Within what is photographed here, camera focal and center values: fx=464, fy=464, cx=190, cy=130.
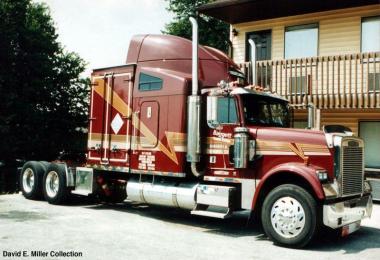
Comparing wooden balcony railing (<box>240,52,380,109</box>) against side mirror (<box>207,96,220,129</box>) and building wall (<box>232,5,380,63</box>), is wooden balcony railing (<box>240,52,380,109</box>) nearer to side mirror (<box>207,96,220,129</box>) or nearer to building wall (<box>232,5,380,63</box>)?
building wall (<box>232,5,380,63</box>)

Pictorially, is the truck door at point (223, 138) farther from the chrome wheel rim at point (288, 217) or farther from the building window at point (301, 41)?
the building window at point (301, 41)

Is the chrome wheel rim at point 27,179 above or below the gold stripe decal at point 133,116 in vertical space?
below

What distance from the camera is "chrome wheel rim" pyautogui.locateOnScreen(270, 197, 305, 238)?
7645mm

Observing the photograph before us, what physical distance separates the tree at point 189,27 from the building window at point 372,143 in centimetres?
1732

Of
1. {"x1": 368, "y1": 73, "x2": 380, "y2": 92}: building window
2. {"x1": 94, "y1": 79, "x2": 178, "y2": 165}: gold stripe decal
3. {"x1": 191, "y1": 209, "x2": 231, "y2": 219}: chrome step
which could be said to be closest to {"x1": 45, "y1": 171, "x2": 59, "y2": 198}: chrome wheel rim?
{"x1": 94, "y1": 79, "x2": 178, "y2": 165}: gold stripe decal

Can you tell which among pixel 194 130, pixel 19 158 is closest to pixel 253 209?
pixel 194 130

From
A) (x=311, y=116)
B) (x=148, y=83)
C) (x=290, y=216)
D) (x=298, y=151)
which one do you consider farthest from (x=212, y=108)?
(x=290, y=216)

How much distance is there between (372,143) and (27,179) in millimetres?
10992

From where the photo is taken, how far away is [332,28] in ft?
52.9

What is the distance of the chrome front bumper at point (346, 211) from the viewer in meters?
7.51

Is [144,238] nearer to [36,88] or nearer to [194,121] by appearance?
[194,121]

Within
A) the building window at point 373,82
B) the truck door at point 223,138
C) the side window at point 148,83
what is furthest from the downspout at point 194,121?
the building window at point 373,82

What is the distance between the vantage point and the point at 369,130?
51.0ft

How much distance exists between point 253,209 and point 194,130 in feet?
6.45
